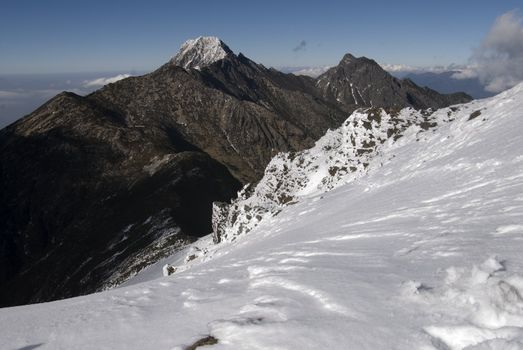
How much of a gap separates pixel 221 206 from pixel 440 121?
3689 centimetres

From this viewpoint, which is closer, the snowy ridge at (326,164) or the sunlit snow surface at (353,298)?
the sunlit snow surface at (353,298)

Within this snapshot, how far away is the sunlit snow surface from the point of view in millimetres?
7895

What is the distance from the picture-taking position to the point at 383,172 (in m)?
38.4

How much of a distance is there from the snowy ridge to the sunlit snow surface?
3137 centimetres

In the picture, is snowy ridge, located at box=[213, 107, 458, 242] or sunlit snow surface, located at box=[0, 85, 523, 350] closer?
sunlit snow surface, located at box=[0, 85, 523, 350]

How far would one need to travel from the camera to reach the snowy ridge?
52.7m

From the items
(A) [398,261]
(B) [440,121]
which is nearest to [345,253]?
(A) [398,261]

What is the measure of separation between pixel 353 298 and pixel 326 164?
50.5 m

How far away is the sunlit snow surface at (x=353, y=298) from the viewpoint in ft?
25.9

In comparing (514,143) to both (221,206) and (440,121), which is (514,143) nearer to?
(440,121)

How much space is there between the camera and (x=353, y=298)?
378 inches

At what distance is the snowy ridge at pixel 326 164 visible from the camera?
52.7m

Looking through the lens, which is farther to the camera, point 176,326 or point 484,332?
point 176,326

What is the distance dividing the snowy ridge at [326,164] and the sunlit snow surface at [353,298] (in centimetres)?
3137
